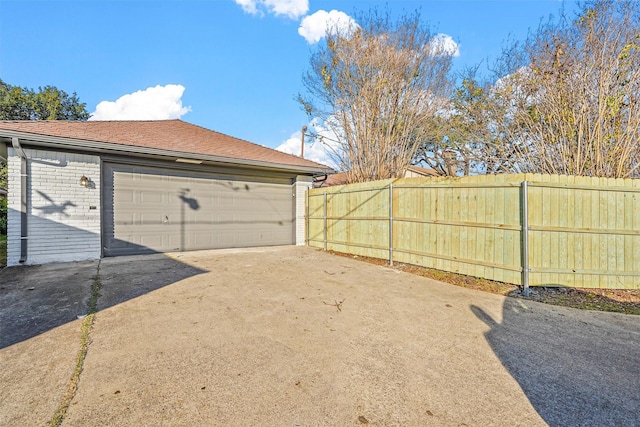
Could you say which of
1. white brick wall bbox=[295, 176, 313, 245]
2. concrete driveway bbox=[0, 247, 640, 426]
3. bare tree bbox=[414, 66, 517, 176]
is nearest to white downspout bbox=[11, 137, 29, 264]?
concrete driveway bbox=[0, 247, 640, 426]

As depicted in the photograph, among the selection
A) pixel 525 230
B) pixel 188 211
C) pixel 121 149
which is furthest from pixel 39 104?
pixel 525 230

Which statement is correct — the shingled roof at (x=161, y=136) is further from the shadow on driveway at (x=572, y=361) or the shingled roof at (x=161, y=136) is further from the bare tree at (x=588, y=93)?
the shadow on driveway at (x=572, y=361)

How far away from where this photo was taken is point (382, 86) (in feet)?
27.8

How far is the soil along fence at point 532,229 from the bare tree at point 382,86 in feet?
11.3

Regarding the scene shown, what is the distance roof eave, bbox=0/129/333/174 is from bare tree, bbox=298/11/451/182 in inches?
86.7

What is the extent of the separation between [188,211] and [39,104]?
2046 centimetres

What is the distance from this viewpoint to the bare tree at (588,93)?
4.73m

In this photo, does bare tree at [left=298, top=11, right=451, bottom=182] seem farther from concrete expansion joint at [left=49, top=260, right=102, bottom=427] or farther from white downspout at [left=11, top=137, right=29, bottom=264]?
white downspout at [left=11, top=137, right=29, bottom=264]

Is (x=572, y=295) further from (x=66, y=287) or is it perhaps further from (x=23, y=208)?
(x=23, y=208)

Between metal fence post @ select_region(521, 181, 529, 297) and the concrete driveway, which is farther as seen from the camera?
metal fence post @ select_region(521, 181, 529, 297)

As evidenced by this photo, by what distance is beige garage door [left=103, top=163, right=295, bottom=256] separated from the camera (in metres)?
6.62

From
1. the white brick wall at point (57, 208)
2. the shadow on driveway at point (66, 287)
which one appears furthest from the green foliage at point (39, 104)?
the shadow on driveway at point (66, 287)

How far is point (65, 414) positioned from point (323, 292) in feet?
9.50

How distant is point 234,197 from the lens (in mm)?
8172
